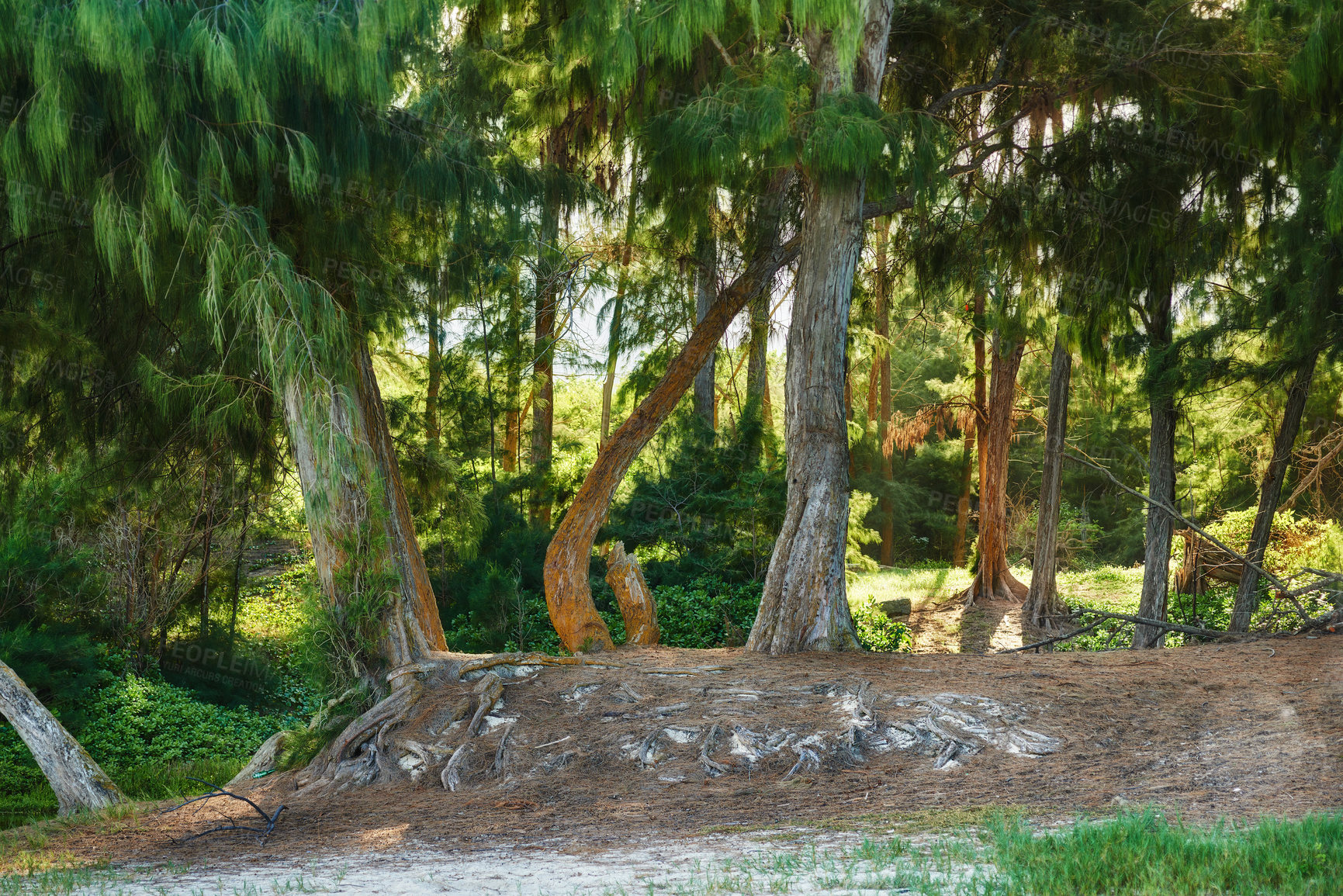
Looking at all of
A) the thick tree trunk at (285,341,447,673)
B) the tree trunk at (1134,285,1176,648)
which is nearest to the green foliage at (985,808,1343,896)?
the thick tree trunk at (285,341,447,673)

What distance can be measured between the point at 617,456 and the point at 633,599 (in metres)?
1.39

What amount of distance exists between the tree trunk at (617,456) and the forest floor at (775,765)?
2050 millimetres

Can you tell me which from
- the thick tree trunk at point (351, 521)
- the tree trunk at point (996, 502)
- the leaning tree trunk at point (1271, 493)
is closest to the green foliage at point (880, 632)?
the leaning tree trunk at point (1271, 493)

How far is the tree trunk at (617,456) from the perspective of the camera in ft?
29.9

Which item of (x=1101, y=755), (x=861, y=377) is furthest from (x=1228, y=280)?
(x=861, y=377)

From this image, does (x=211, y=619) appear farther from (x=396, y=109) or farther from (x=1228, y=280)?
(x=1228, y=280)

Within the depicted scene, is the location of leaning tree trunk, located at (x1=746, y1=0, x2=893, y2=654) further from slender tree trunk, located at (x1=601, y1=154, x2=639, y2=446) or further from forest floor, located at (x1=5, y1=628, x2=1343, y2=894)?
slender tree trunk, located at (x1=601, y1=154, x2=639, y2=446)

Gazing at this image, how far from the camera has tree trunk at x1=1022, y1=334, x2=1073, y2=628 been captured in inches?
553

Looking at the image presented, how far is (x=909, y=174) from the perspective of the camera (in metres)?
7.75

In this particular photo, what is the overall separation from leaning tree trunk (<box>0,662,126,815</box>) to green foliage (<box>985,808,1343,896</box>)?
214 inches

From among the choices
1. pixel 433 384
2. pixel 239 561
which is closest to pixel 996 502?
pixel 433 384

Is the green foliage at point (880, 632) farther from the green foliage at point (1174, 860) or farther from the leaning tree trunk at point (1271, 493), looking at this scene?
the green foliage at point (1174, 860)

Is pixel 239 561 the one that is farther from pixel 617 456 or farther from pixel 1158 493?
pixel 1158 493

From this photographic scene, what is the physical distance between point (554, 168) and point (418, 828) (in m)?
5.48
